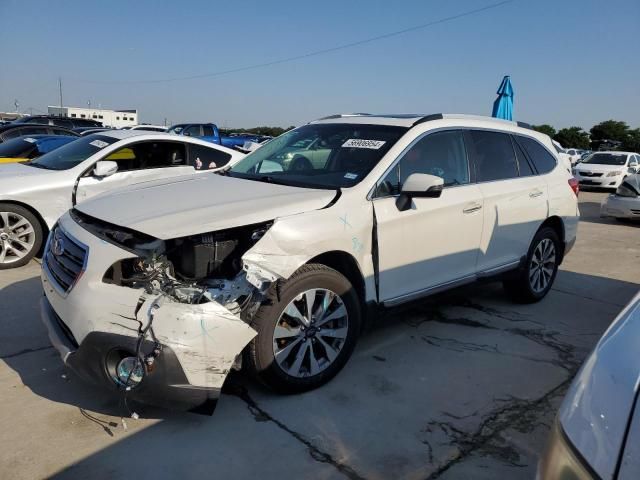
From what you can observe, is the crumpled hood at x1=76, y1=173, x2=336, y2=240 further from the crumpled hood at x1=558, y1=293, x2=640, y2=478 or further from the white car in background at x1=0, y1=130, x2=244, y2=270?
the white car in background at x1=0, y1=130, x2=244, y2=270

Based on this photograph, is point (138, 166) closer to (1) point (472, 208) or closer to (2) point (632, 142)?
(1) point (472, 208)

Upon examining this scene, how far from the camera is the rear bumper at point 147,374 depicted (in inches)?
100

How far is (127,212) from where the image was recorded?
3.03 m

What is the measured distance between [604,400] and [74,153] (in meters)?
6.49

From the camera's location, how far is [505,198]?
4430 mm

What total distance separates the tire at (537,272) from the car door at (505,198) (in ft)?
0.53

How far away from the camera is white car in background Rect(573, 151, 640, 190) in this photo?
1862 centimetres

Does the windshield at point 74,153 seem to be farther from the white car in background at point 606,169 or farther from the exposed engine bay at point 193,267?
the white car in background at point 606,169

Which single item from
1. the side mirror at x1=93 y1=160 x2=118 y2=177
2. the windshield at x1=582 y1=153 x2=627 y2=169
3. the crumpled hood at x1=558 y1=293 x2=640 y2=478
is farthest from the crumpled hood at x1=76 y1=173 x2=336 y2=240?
the windshield at x1=582 y1=153 x2=627 y2=169

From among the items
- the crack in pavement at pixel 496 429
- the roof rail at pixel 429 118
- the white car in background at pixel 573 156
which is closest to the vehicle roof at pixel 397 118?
the roof rail at pixel 429 118

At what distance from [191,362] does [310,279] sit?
0.83 metres

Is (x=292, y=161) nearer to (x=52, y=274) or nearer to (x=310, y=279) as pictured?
(x=310, y=279)

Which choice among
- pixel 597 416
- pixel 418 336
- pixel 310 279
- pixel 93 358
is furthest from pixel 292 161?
pixel 597 416

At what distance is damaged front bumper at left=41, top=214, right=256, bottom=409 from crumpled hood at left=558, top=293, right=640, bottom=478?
172 centimetres
